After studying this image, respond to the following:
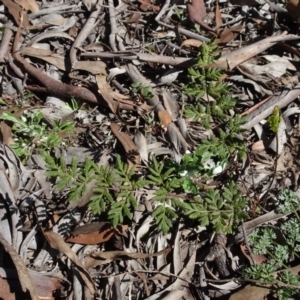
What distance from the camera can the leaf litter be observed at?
271cm

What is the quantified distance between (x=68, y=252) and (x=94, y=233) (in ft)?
0.55

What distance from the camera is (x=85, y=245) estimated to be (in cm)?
282

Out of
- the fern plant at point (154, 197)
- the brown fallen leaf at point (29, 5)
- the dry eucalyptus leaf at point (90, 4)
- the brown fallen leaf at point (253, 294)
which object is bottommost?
the brown fallen leaf at point (253, 294)

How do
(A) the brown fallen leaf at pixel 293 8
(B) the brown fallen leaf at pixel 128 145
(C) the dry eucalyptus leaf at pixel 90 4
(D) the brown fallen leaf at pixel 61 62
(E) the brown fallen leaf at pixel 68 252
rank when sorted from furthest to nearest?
(C) the dry eucalyptus leaf at pixel 90 4
(A) the brown fallen leaf at pixel 293 8
(D) the brown fallen leaf at pixel 61 62
(B) the brown fallen leaf at pixel 128 145
(E) the brown fallen leaf at pixel 68 252

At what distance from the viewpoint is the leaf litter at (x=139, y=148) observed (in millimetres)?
2707

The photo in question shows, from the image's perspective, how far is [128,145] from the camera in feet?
9.83

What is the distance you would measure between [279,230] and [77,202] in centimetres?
106

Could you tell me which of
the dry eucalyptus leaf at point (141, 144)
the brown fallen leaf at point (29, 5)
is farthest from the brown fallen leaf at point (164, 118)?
the brown fallen leaf at point (29, 5)

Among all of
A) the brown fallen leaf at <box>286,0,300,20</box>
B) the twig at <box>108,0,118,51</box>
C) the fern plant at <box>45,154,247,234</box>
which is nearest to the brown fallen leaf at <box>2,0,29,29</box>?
the twig at <box>108,0,118,51</box>

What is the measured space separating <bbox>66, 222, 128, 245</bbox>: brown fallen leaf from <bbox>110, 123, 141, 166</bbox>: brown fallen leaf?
38cm

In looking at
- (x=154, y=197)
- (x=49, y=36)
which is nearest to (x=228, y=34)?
(x=49, y=36)

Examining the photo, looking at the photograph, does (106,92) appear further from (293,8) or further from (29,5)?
(293,8)

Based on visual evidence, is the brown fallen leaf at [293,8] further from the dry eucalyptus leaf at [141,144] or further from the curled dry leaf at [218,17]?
the dry eucalyptus leaf at [141,144]

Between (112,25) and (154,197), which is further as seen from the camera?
(112,25)
